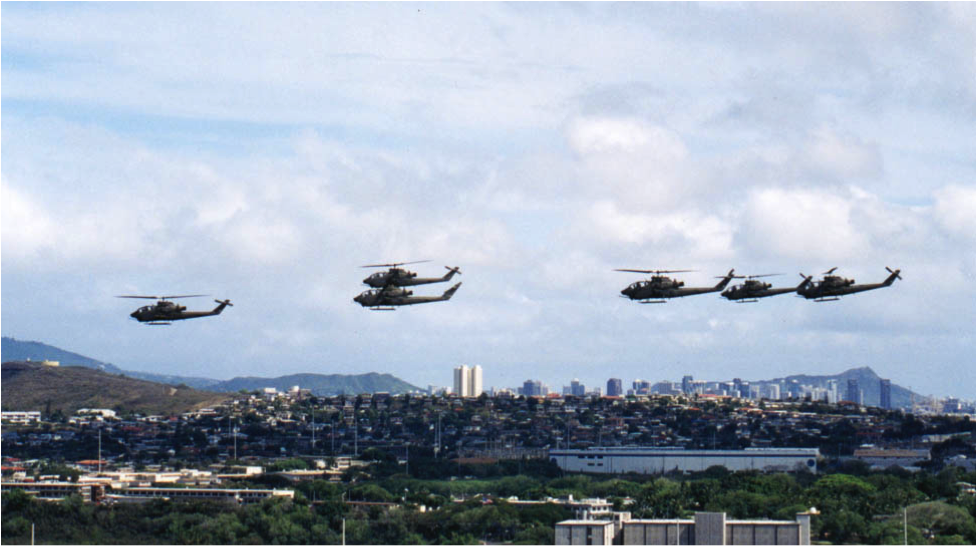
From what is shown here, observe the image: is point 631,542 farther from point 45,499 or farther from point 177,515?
point 45,499

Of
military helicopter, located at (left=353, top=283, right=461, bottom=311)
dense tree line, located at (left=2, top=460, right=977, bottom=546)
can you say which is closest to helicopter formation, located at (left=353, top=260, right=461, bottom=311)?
military helicopter, located at (left=353, top=283, right=461, bottom=311)

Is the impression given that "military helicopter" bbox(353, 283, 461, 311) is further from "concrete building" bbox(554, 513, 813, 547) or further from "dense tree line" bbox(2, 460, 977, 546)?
"dense tree line" bbox(2, 460, 977, 546)

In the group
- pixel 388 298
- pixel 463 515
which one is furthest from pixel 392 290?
pixel 463 515

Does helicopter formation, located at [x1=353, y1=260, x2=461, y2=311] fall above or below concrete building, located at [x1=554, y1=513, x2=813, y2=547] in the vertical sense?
above

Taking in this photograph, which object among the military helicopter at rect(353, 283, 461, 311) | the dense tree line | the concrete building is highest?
the military helicopter at rect(353, 283, 461, 311)

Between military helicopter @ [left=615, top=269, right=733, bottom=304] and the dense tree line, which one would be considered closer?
military helicopter @ [left=615, top=269, right=733, bottom=304]

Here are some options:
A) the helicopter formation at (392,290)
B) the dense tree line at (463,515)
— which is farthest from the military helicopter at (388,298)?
the dense tree line at (463,515)

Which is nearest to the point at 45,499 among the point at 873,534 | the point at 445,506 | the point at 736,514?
the point at 445,506

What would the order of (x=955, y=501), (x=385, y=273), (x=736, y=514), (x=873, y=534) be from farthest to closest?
(x=955, y=501), (x=736, y=514), (x=873, y=534), (x=385, y=273)
